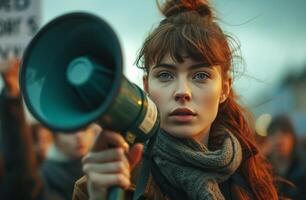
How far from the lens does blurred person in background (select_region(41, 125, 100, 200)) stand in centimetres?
455

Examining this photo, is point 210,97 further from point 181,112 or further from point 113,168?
point 113,168

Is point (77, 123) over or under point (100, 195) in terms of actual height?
over

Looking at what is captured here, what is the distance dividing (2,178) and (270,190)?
2.20 metres

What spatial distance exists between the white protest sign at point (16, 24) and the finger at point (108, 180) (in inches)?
135

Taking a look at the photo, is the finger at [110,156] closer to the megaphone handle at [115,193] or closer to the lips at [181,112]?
the megaphone handle at [115,193]

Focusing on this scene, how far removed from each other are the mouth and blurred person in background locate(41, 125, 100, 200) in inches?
83.3

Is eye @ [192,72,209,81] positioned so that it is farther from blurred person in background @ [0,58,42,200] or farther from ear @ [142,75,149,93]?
blurred person in background @ [0,58,42,200]

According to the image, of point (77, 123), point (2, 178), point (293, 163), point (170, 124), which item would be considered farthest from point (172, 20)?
point (293, 163)

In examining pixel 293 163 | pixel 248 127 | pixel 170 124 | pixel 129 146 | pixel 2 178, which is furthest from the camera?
pixel 293 163

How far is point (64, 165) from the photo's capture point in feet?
15.2

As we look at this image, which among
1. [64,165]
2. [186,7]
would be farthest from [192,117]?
[64,165]

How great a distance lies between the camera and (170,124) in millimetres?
2486

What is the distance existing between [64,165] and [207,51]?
2.28m

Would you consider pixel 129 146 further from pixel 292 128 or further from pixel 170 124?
pixel 292 128
